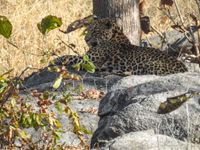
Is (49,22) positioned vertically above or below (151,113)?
above

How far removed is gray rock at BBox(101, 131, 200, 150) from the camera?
15.4 feet

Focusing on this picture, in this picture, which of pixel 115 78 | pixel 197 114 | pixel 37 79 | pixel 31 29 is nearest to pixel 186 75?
pixel 197 114

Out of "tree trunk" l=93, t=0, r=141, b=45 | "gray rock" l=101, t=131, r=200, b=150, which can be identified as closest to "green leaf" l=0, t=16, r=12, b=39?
"gray rock" l=101, t=131, r=200, b=150

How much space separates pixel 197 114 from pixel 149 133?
42cm

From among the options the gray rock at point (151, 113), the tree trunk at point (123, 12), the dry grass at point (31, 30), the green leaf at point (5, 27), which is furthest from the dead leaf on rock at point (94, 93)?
the green leaf at point (5, 27)

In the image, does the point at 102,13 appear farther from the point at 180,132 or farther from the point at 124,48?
the point at 180,132

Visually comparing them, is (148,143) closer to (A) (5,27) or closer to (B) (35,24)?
(A) (5,27)

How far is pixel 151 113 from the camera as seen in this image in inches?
209

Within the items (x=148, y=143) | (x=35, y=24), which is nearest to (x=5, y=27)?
(x=148, y=143)

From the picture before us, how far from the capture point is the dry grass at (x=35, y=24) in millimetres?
10961

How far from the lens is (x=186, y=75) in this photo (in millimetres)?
6227

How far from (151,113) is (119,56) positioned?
4.53 m

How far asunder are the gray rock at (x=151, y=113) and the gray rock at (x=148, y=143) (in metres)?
0.16

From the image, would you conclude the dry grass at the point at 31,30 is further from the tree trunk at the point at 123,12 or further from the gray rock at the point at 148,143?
the gray rock at the point at 148,143
